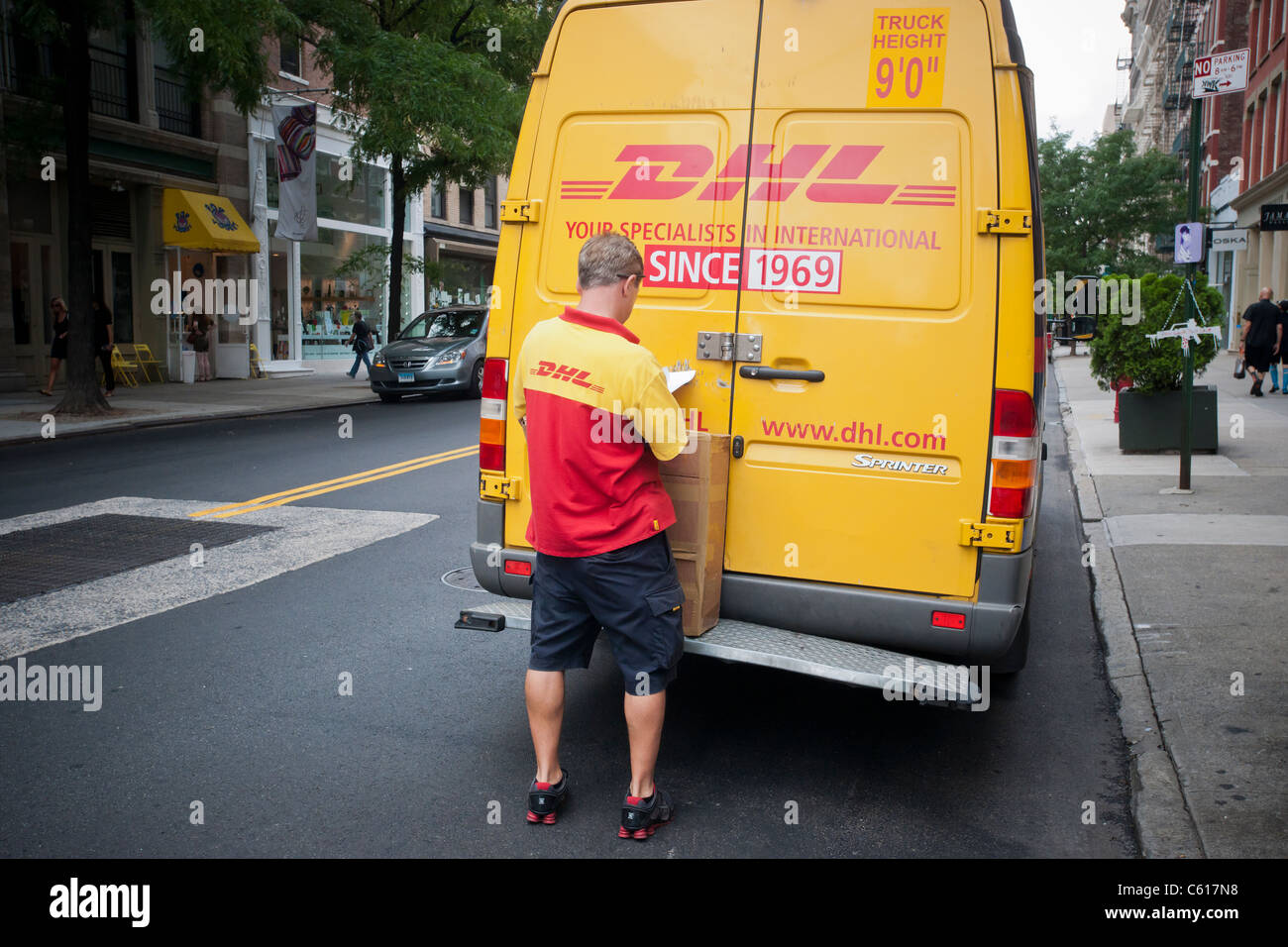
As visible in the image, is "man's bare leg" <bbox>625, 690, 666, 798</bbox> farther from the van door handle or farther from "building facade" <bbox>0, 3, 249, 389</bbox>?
"building facade" <bbox>0, 3, 249, 389</bbox>

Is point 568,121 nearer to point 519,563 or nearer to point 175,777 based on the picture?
point 519,563

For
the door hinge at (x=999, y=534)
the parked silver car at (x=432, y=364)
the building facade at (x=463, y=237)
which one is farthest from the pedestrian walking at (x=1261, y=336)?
the building facade at (x=463, y=237)

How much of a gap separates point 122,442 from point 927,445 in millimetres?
12827

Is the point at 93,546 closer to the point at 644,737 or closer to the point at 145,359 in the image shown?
the point at 644,737

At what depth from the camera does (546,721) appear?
155 inches

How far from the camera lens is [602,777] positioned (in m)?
4.28

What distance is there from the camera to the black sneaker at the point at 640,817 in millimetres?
3764

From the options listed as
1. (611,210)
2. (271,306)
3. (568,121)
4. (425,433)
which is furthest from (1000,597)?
(271,306)

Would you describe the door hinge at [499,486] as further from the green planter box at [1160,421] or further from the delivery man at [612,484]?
the green planter box at [1160,421]

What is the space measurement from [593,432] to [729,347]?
3.04ft

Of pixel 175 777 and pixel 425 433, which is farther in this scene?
pixel 425 433

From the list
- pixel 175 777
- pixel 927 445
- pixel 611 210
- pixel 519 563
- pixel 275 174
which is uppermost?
pixel 275 174

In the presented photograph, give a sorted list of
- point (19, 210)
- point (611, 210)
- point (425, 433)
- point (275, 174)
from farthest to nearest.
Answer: point (275, 174) → point (19, 210) → point (425, 433) → point (611, 210)

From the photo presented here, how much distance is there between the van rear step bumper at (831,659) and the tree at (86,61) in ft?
48.3
